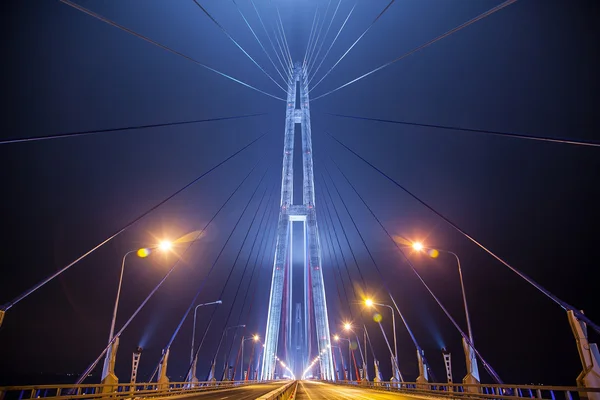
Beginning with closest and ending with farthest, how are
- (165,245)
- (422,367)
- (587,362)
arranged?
1. (587,362)
2. (165,245)
3. (422,367)

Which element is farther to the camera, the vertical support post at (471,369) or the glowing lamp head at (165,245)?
the glowing lamp head at (165,245)

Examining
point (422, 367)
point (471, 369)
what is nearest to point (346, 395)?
point (422, 367)

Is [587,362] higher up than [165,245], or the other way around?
[165,245]

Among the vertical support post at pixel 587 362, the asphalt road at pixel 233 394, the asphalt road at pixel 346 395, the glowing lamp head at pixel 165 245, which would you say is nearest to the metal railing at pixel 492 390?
the vertical support post at pixel 587 362

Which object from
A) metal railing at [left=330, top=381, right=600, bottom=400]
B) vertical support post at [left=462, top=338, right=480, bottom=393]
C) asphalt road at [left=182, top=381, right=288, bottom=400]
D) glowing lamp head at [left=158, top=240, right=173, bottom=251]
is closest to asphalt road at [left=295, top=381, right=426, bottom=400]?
metal railing at [left=330, top=381, right=600, bottom=400]

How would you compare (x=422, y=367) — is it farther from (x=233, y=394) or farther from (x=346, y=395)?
(x=233, y=394)

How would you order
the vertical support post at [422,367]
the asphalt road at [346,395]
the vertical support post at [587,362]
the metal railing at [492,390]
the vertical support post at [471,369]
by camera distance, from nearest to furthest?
1. the vertical support post at [587,362]
2. the metal railing at [492,390]
3. the vertical support post at [471,369]
4. the asphalt road at [346,395]
5. the vertical support post at [422,367]

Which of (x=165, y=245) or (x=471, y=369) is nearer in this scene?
(x=471, y=369)

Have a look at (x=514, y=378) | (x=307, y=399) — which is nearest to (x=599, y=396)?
(x=307, y=399)

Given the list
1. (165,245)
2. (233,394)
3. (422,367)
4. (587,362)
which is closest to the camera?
(587,362)

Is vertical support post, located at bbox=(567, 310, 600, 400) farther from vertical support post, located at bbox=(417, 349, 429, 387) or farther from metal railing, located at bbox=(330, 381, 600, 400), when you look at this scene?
vertical support post, located at bbox=(417, 349, 429, 387)

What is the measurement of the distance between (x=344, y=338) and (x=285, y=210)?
31596 millimetres

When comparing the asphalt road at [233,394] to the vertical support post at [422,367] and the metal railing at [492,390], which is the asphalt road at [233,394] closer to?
the metal railing at [492,390]

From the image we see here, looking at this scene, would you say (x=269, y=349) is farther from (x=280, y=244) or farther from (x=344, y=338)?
(x=344, y=338)
